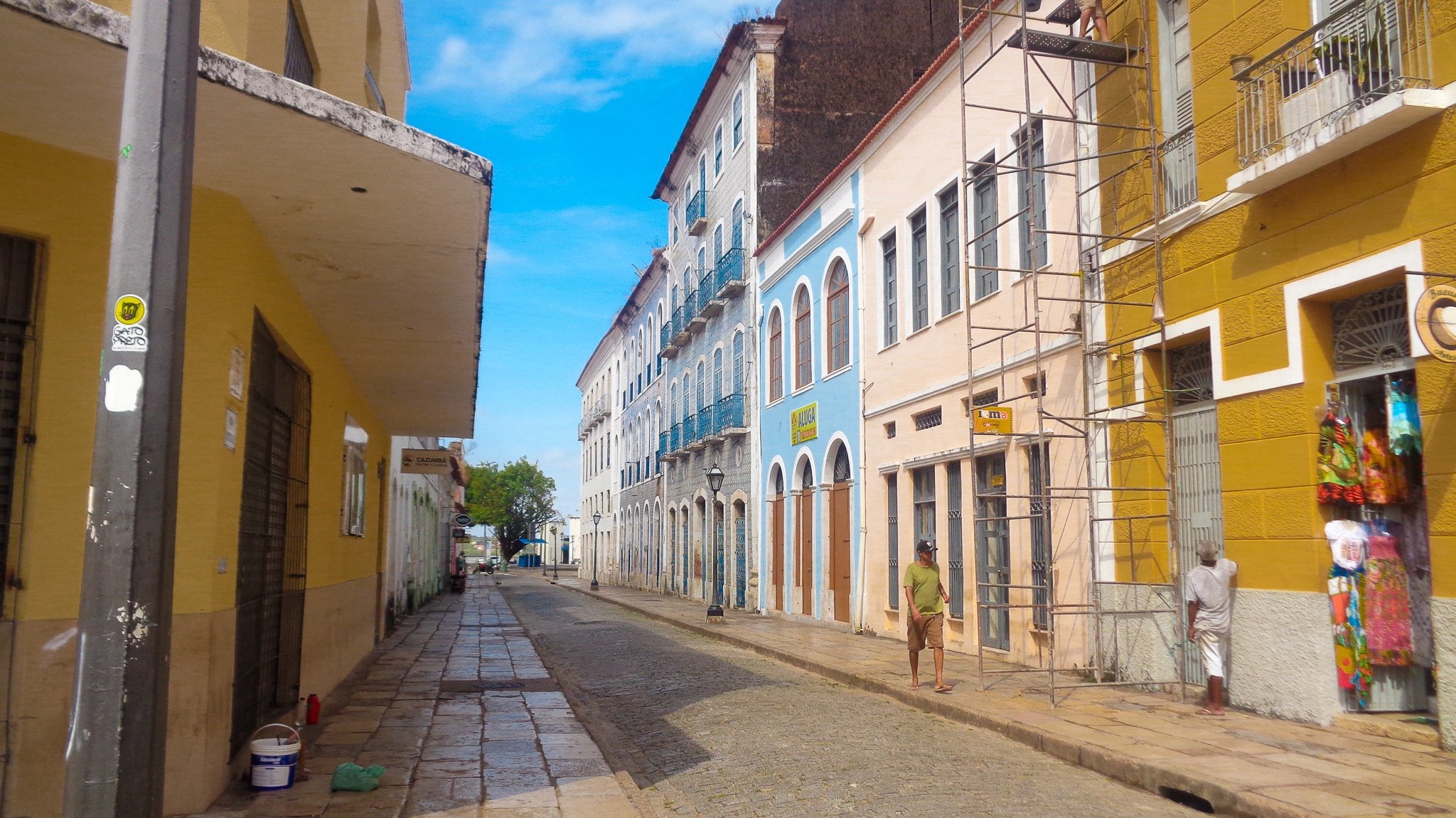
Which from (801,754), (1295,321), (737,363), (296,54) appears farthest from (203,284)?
(737,363)

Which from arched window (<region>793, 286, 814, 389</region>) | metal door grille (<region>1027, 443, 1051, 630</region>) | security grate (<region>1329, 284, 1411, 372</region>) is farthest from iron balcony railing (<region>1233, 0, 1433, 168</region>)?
arched window (<region>793, 286, 814, 389</region>)

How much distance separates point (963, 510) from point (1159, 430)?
435 cm

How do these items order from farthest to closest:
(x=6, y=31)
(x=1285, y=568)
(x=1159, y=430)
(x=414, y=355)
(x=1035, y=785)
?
(x=414, y=355) < (x=1159, y=430) < (x=1285, y=568) < (x=1035, y=785) < (x=6, y=31)

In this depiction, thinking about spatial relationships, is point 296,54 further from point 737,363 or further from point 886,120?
point 737,363

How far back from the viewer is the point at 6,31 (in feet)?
14.3

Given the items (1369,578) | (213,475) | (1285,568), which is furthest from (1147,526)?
(213,475)

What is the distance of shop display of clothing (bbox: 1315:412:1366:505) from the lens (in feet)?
28.5

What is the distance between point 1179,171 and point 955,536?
6199mm

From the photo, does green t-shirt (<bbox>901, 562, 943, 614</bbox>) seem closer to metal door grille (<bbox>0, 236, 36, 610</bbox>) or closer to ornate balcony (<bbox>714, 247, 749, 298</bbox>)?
metal door grille (<bbox>0, 236, 36, 610</bbox>)

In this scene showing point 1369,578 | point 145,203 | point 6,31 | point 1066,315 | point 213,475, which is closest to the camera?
point 145,203

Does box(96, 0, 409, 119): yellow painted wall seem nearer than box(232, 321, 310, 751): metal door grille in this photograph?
Yes

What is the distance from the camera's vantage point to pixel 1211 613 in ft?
31.4

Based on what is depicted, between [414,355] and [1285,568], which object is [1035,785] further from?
[414,355]

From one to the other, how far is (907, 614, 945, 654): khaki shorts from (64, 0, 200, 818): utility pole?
899 cm
